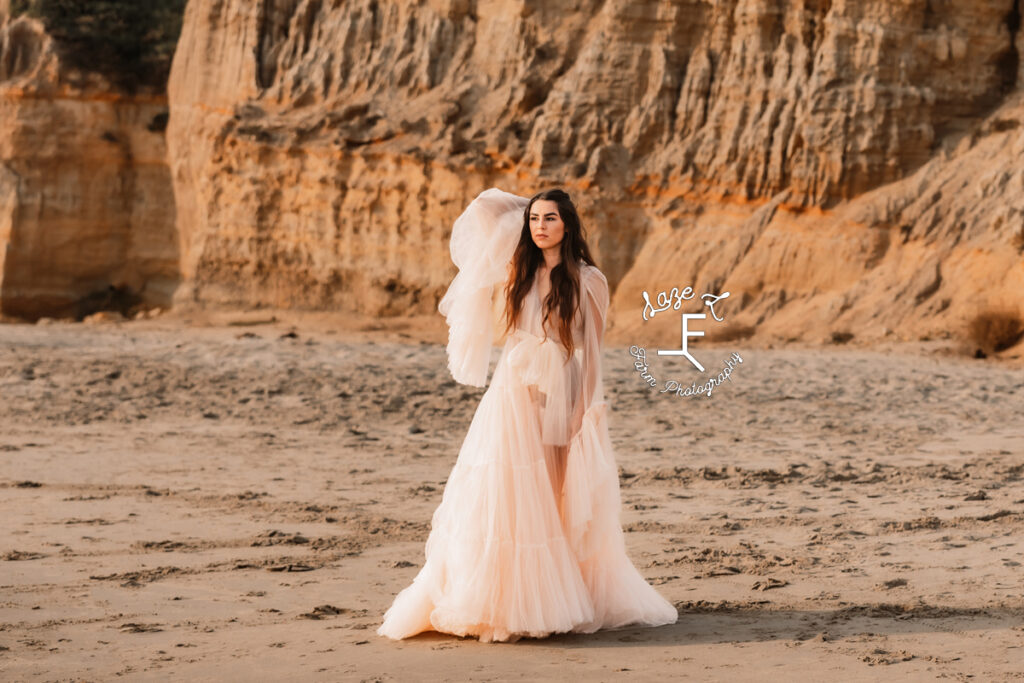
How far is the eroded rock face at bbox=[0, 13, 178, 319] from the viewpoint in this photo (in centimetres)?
2461

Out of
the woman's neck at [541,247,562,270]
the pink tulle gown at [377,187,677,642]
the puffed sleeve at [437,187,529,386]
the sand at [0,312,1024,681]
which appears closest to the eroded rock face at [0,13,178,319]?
the sand at [0,312,1024,681]

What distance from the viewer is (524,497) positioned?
5.28 metres

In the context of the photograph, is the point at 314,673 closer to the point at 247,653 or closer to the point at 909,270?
the point at 247,653

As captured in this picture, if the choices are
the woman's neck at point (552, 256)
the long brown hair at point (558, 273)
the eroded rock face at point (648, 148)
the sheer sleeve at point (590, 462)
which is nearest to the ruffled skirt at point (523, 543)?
the sheer sleeve at point (590, 462)

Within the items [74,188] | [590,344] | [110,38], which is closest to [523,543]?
[590,344]

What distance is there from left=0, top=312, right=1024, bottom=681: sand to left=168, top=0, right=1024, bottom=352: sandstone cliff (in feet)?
10.1

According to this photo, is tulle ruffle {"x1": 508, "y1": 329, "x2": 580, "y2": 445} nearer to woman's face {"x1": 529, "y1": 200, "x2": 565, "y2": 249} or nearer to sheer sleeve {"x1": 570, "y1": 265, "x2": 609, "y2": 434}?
sheer sleeve {"x1": 570, "y1": 265, "x2": 609, "y2": 434}

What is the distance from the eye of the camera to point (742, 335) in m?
17.2

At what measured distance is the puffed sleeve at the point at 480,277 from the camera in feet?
18.4

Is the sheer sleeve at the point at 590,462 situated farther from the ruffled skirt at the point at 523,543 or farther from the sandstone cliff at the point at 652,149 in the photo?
the sandstone cliff at the point at 652,149

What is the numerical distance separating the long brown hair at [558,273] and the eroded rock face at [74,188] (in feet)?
66.1

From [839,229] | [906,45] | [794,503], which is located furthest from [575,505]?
[906,45]

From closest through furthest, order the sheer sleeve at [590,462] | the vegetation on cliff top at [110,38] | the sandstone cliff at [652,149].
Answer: the sheer sleeve at [590,462], the sandstone cliff at [652,149], the vegetation on cliff top at [110,38]

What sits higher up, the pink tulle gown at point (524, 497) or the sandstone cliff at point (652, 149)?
the sandstone cliff at point (652, 149)
